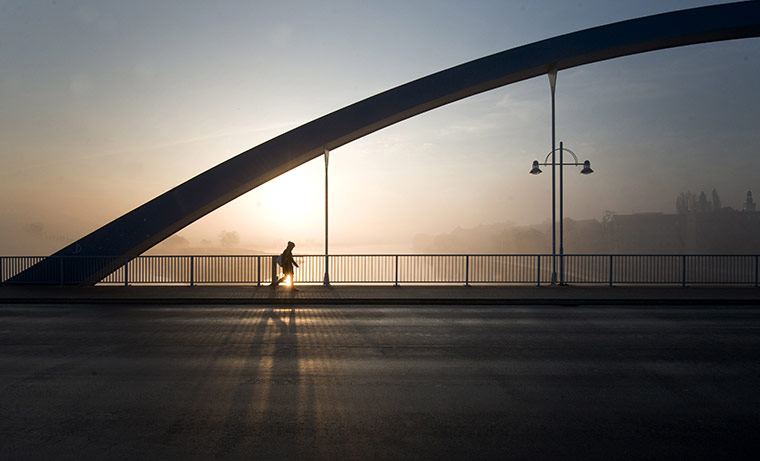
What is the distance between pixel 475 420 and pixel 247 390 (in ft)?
9.32

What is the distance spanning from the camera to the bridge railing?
16328 mm

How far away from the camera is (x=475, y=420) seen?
467 centimetres

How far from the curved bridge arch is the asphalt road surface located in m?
9.86

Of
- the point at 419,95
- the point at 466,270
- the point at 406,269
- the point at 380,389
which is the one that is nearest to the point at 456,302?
the point at 466,270

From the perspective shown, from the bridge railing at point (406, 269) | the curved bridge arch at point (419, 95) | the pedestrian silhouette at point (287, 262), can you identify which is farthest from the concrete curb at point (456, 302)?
the curved bridge arch at point (419, 95)

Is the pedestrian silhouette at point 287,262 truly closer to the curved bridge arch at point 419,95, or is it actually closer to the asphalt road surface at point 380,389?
the asphalt road surface at point 380,389

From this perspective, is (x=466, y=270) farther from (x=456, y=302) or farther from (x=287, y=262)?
(x=287, y=262)

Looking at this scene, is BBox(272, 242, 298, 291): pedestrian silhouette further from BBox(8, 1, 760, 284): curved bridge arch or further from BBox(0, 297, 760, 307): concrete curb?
BBox(8, 1, 760, 284): curved bridge arch

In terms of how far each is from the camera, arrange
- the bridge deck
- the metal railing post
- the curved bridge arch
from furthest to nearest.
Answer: the curved bridge arch
the metal railing post
the bridge deck

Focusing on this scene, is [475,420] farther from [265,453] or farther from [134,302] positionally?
[134,302]

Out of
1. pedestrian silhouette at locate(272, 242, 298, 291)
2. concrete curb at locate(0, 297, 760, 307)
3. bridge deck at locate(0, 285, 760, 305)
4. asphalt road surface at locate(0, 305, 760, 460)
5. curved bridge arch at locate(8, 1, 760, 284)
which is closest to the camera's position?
asphalt road surface at locate(0, 305, 760, 460)

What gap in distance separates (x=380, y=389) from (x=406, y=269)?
10.9 meters

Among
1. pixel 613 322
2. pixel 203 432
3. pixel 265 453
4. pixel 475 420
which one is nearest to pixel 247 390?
pixel 203 432

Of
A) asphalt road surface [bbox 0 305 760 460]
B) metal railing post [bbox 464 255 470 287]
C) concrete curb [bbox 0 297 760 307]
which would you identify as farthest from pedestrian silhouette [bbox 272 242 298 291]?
metal railing post [bbox 464 255 470 287]
